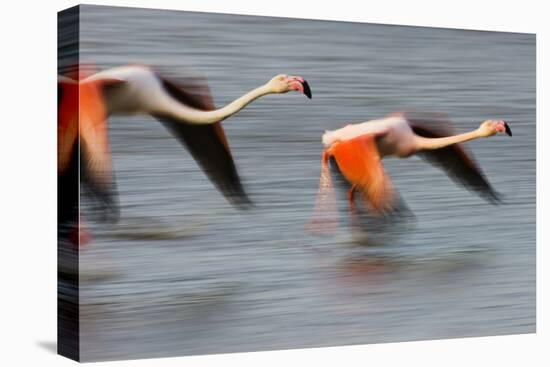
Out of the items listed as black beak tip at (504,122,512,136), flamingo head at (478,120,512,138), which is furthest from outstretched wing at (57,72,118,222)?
black beak tip at (504,122,512,136)

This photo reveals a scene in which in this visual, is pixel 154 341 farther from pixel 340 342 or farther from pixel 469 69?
pixel 469 69

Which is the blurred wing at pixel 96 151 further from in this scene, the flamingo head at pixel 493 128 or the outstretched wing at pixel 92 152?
the flamingo head at pixel 493 128

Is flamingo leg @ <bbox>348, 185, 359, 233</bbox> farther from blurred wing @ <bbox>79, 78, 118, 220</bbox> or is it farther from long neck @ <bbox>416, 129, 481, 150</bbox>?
blurred wing @ <bbox>79, 78, 118, 220</bbox>

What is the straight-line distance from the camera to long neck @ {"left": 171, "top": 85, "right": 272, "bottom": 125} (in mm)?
8773

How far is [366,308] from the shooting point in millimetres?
9367

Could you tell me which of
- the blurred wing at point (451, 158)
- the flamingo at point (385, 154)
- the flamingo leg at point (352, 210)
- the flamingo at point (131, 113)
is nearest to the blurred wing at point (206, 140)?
the flamingo at point (131, 113)

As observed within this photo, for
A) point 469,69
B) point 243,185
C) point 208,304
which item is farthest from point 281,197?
point 469,69

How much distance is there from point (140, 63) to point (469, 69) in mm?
2551

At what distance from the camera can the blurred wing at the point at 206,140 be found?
28.7 ft

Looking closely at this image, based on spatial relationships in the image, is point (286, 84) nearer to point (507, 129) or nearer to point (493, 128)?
point (493, 128)

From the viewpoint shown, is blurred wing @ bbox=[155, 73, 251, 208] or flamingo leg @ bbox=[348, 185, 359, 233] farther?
flamingo leg @ bbox=[348, 185, 359, 233]

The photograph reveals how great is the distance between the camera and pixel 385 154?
31.1 feet

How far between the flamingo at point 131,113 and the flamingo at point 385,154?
1.68 feet

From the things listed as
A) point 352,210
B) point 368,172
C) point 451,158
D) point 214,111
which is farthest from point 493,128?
point 214,111
